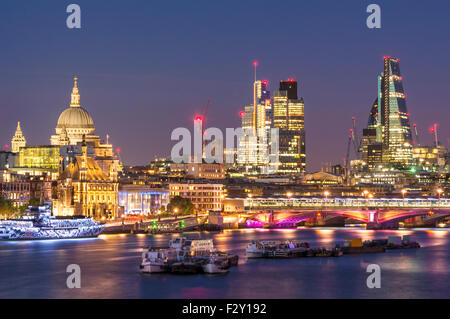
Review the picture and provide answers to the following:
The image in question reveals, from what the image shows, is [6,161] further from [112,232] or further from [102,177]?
[112,232]

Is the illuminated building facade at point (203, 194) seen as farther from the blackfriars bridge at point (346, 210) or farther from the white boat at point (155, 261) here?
the white boat at point (155, 261)

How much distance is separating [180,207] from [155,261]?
74702 mm

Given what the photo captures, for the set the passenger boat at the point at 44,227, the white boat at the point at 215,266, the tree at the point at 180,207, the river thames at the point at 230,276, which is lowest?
the river thames at the point at 230,276

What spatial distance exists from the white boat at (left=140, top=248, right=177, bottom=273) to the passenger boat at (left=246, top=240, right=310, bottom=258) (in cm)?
1312

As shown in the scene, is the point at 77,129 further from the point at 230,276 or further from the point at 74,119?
the point at 230,276

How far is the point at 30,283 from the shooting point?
2808 inches

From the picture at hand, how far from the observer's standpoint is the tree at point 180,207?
148 meters

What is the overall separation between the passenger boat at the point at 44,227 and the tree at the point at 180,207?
91.5 ft

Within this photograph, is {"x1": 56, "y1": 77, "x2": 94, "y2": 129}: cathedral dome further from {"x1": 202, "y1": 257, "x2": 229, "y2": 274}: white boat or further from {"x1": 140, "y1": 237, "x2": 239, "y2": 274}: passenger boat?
{"x1": 202, "y1": 257, "x2": 229, "y2": 274}: white boat

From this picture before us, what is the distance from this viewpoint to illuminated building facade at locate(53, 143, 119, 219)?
143m

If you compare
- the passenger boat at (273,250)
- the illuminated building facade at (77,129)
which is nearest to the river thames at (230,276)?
the passenger boat at (273,250)

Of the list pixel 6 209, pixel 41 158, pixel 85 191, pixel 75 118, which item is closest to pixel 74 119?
pixel 75 118

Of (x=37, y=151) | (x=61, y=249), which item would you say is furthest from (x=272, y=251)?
(x=37, y=151)

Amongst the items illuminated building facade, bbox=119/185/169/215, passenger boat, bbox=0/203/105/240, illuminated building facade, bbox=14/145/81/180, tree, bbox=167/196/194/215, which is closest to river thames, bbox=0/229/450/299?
passenger boat, bbox=0/203/105/240
